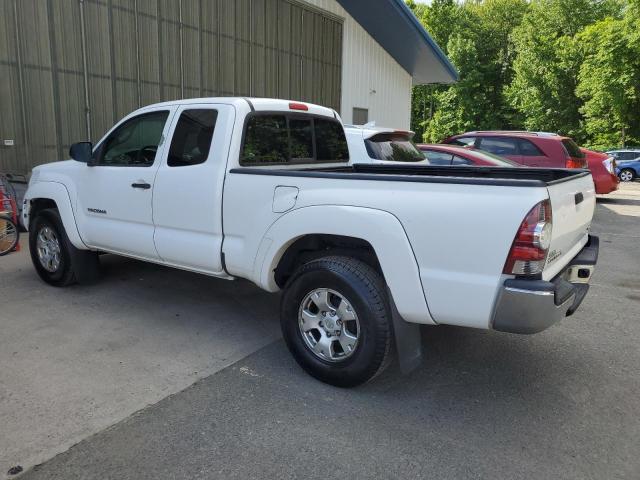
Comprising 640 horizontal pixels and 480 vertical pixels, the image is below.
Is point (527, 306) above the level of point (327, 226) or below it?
below

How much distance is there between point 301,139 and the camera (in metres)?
4.98

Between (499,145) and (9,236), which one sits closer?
(9,236)

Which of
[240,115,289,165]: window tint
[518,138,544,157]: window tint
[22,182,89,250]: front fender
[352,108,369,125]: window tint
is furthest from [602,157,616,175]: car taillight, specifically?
[22,182,89,250]: front fender

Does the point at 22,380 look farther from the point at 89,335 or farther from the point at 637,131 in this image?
the point at 637,131

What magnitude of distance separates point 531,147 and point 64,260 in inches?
401

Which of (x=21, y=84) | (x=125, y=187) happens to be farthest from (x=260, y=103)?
(x=21, y=84)

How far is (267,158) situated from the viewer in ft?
15.0

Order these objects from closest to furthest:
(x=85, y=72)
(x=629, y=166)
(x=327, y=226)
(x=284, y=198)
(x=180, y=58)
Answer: (x=327, y=226), (x=284, y=198), (x=85, y=72), (x=180, y=58), (x=629, y=166)

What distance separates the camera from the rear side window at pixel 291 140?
441 centimetres

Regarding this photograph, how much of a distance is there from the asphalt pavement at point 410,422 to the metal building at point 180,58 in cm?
859

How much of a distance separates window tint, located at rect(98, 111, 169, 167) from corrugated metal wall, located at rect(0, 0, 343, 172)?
603 centimetres

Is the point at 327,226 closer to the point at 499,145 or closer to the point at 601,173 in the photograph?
the point at 499,145

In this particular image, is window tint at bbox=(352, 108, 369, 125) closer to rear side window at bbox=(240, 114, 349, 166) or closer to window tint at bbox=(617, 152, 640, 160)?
window tint at bbox=(617, 152, 640, 160)

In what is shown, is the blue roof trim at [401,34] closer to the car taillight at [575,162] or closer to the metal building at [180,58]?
the metal building at [180,58]
